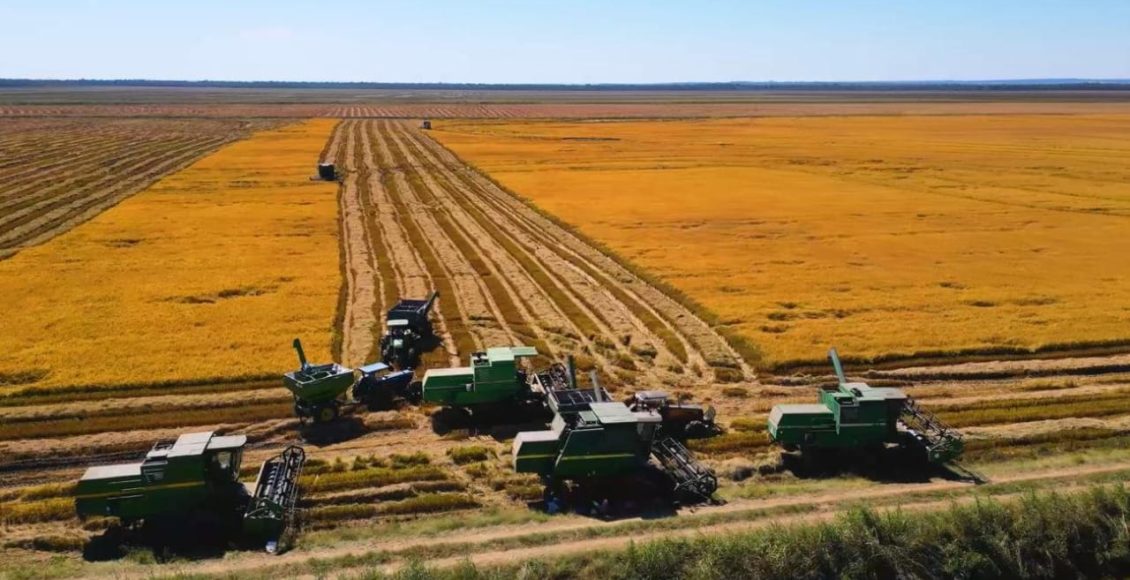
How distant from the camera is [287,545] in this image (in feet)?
57.9

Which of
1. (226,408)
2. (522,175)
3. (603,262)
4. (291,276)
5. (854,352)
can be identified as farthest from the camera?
(522,175)

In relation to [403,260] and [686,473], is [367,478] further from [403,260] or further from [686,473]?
[403,260]

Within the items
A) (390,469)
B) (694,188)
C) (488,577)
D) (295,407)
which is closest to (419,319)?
(295,407)

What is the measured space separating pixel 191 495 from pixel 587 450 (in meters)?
9.94

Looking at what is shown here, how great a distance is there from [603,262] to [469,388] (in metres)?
23.8

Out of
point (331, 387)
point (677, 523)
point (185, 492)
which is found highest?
point (331, 387)

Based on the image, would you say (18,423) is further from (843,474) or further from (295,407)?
(843,474)

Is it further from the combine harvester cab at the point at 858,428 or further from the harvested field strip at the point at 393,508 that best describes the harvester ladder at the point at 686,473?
the harvested field strip at the point at 393,508

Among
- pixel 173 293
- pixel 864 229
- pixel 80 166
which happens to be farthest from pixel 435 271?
pixel 80 166

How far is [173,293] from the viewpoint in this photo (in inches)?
1518

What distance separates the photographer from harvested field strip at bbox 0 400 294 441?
77.9 ft

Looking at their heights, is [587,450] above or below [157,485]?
above

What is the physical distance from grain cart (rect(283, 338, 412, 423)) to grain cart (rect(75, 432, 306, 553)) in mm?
4743

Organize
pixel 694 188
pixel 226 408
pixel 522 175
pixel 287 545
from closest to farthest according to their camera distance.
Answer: pixel 287 545 < pixel 226 408 < pixel 694 188 < pixel 522 175
